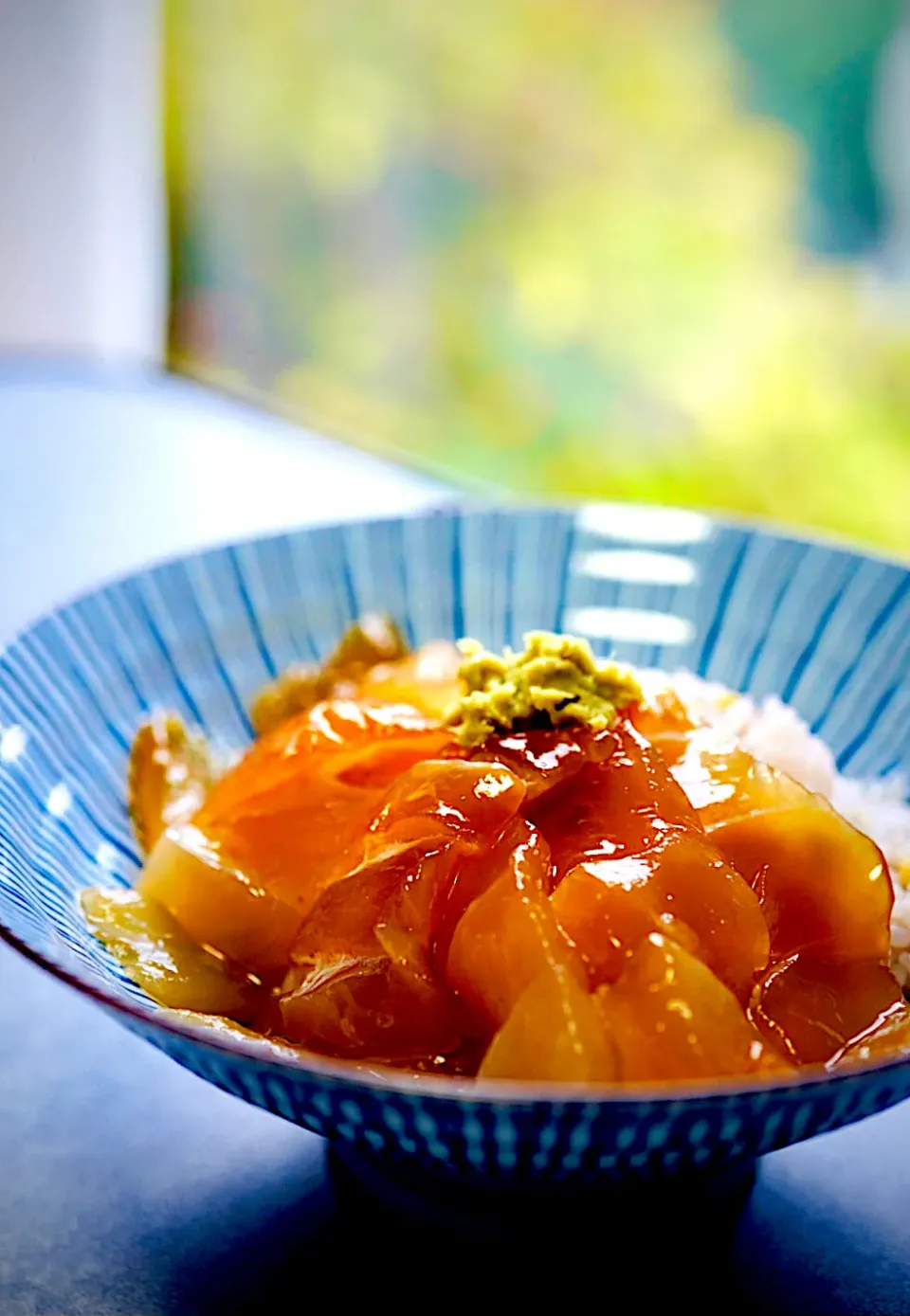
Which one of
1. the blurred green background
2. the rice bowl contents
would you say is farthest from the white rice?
the blurred green background

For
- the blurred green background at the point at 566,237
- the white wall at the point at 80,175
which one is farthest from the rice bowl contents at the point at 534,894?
the white wall at the point at 80,175

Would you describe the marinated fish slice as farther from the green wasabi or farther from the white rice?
the white rice

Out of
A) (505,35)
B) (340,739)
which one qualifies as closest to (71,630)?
(340,739)

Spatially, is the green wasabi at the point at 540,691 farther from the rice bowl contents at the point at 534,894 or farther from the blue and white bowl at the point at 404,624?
the blue and white bowl at the point at 404,624

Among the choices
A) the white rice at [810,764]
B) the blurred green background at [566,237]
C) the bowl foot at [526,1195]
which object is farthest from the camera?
the blurred green background at [566,237]

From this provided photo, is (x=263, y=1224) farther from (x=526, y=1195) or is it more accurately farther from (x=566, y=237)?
(x=566, y=237)
